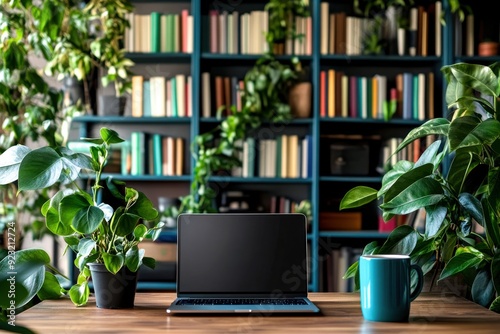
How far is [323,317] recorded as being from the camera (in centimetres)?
137

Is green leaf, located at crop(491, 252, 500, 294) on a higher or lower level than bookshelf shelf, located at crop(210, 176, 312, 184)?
lower

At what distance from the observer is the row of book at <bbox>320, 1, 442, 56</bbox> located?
4.29 m

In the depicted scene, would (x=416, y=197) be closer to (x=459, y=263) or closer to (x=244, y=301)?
(x=459, y=263)

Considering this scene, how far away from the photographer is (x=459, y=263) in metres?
1.58

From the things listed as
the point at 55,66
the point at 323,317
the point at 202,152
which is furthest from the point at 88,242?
the point at 202,152

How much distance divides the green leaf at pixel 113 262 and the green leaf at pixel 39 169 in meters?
0.21

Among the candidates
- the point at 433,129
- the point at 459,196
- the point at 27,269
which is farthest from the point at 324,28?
the point at 27,269

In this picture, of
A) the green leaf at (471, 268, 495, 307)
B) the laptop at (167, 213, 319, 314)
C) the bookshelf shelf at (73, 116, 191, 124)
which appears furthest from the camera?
the bookshelf shelf at (73, 116, 191, 124)

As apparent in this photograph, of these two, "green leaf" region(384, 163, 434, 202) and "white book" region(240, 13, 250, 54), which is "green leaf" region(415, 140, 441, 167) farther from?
"white book" region(240, 13, 250, 54)

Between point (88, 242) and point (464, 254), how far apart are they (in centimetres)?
86

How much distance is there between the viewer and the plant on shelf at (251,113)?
4.04 meters

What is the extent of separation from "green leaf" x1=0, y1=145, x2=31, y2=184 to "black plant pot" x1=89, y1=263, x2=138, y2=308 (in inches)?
10.7

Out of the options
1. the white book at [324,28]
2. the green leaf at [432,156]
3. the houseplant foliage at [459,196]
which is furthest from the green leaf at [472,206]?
the white book at [324,28]


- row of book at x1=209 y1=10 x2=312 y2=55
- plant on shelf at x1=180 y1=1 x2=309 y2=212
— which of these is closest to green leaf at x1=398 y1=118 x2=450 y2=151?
plant on shelf at x1=180 y1=1 x2=309 y2=212
